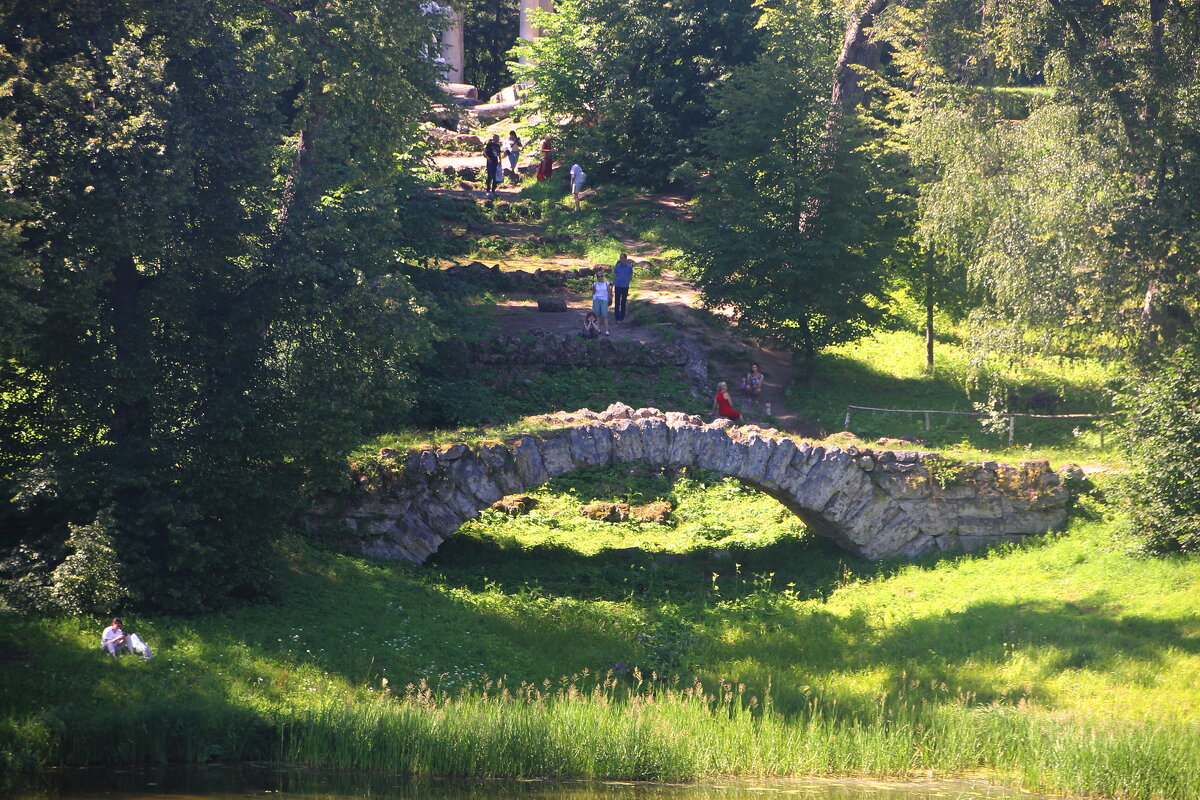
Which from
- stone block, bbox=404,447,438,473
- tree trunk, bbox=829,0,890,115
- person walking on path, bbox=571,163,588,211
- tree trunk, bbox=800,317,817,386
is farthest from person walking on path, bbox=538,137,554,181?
stone block, bbox=404,447,438,473

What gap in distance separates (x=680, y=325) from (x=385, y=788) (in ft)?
56.2

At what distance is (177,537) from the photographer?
523 inches

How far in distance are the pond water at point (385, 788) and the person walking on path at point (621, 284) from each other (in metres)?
15.2

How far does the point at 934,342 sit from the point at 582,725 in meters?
19.5

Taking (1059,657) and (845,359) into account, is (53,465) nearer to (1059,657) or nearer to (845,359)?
(1059,657)

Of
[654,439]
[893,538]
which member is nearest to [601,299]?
[654,439]

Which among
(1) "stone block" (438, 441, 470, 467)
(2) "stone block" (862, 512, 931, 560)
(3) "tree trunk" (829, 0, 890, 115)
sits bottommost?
(2) "stone block" (862, 512, 931, 560)

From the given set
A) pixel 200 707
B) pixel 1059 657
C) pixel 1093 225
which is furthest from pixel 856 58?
pixel 200 707

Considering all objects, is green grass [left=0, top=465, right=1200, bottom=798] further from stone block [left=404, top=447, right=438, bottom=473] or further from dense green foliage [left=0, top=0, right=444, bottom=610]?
stone block [left=404, top=447, right=438, bottom=473]

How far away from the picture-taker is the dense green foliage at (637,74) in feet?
109

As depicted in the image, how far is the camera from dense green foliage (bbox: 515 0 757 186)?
1313 inches

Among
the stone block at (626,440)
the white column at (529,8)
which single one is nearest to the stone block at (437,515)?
the stone block at (626,440)

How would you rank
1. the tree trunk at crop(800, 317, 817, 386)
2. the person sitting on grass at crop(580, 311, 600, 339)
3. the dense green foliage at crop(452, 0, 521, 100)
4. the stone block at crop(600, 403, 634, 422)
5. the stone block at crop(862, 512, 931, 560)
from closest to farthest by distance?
the stone block at crop(600, 403, 634, 422) < the stone block at crop(862, 512, 931, 560) < the tree trunk at crop(800, 317, 817, 386) < the person sitting on grass at crop(580, 311, 600, 339) < the dense green foliage at crop(452, 0, 521, 100)

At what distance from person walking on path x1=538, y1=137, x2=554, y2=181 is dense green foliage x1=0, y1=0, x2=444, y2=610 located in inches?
779
